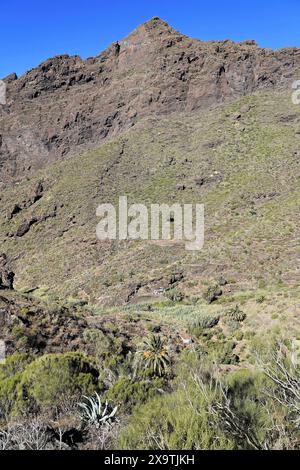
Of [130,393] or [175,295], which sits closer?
[130,393]

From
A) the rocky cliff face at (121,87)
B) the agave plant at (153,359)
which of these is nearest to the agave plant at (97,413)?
the agave plant at (153,359)

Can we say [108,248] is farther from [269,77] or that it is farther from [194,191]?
[269,77]

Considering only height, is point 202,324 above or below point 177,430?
below

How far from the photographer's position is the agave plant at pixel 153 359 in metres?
12.9

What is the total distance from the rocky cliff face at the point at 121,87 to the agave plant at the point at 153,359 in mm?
56257

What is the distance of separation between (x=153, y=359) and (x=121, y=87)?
6894 centimetres

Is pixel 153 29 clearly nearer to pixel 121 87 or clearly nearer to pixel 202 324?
pixel 121 87

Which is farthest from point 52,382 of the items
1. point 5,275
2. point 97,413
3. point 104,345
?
point 5,275

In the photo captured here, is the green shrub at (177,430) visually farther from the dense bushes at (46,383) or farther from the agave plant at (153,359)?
the agave plant at (153,359)

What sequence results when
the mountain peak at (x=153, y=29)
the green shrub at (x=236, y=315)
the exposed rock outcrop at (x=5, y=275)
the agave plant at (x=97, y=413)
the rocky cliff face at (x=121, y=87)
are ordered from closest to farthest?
the agave plant at (x=97, y=413)
the green shrub at (x=236, y=315)
the exposed rock outcrop at (x=5, y=275)
the rocky cliff face at (x=121, y=87)
the mountain peak at (x=153, y=29)

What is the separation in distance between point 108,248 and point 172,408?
37.4 metres

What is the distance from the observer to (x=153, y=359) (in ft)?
46.7

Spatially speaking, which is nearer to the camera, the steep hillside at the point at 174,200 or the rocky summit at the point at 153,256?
the rocky summit at the point at 153,256

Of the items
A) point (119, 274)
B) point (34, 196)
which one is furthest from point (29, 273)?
point (34, 196)
